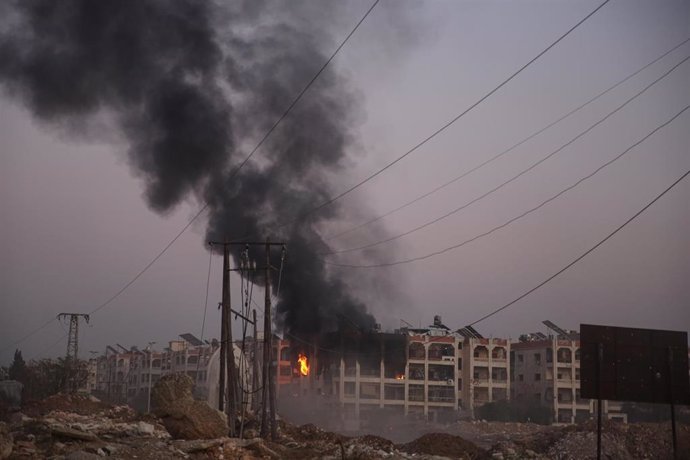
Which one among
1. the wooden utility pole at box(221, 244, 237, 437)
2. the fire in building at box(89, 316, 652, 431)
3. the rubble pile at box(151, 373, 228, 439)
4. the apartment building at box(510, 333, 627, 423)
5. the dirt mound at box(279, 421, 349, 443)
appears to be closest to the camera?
the rubble pile at box(151, 373, 228, 439)

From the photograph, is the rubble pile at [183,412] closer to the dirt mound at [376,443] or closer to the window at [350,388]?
the dirt mound at [376,443]

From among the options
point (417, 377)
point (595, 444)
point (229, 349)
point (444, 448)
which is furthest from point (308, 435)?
point (417, 377)

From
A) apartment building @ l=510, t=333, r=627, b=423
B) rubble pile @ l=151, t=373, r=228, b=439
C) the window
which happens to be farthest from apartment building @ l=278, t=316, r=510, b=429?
rubble pile @ l=151, t=373, r=228, b=439

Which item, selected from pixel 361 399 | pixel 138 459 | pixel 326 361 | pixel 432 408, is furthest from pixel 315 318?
pixel 138 459

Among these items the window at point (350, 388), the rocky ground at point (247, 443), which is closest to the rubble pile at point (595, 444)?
the rocky ground at point (247, 443)

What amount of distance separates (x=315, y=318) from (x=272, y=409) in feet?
108

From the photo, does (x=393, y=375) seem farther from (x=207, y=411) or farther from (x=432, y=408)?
(x=207, y=411)

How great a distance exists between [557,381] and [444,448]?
61885mm

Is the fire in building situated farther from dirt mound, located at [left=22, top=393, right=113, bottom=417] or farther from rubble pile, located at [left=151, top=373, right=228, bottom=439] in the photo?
rubble pile, located at [left=151, top=373, right=228, bottom=439]

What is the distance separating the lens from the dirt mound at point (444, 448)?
3064 centimetres

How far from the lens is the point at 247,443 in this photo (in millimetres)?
24625

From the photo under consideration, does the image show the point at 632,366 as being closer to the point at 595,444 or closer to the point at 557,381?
the point at 595,444

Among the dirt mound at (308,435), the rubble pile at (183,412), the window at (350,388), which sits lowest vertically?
the dirt mound at (308,435)

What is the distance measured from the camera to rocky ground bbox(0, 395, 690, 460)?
778 inches
